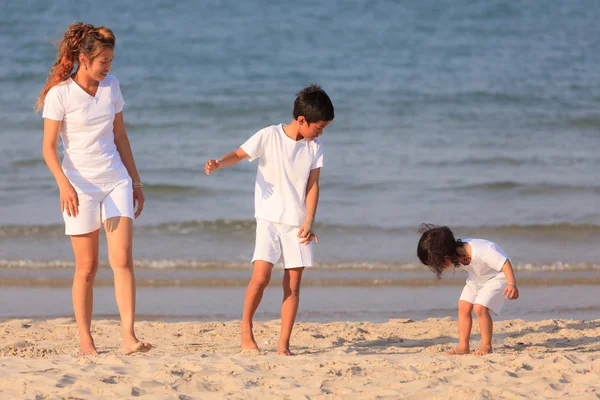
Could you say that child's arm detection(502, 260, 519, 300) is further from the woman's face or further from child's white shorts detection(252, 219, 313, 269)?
the woman's face

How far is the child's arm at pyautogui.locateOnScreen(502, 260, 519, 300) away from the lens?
4.69 meters

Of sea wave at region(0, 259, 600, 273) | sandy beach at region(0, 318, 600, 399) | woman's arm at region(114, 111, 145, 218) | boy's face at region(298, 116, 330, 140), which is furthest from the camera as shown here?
sea wave at region(0, 259, 600, 273)

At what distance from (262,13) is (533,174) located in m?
16.3

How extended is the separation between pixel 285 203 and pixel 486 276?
135cm

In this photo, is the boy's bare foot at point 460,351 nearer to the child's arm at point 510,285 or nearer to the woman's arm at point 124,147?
the child's arm at point 510,285

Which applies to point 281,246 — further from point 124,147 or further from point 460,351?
point 460,351

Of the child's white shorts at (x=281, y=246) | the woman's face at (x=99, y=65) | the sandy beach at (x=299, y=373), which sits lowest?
the sandy beach at (x=299, y=373)

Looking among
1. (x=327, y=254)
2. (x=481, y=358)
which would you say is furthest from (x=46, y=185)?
(x=481, y=358)

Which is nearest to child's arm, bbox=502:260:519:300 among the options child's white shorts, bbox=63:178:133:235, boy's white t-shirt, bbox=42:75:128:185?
child's white shorts, bbox=63:178:133:235

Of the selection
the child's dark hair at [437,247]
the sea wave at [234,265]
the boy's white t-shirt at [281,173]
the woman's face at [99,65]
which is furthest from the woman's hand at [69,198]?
the sea wave at [234,265]

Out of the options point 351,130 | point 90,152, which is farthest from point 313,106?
point 351,130

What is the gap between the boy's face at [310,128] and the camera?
4.62 metres

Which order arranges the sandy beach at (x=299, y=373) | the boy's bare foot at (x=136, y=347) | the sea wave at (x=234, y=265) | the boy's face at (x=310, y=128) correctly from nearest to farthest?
the sandy beach at (x=299, y=373), the boy's bare foot at (x=136, y=347), the boy's face at (x=310, y=128), the sea wave at (x=234, y=265)

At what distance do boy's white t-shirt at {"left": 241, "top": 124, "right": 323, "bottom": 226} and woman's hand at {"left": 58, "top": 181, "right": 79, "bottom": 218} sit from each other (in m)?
1.01
